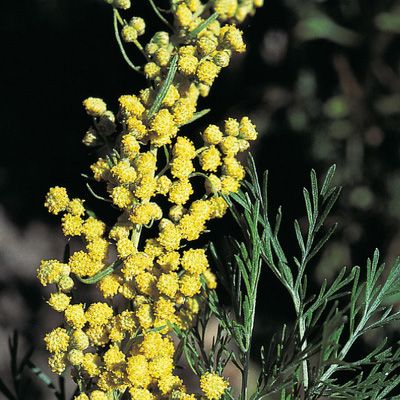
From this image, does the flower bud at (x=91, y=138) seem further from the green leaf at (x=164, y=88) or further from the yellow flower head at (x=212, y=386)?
the yellow flower head at (x=212, y=386)

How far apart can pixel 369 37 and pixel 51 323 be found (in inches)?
39.4

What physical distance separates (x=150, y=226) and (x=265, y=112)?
96cm

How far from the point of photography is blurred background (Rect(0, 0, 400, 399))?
4.69 feet

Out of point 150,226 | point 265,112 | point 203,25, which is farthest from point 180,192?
point 265,112

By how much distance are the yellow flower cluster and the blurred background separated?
83 cm

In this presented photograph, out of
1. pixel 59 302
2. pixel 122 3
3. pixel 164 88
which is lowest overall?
pixel 59 302

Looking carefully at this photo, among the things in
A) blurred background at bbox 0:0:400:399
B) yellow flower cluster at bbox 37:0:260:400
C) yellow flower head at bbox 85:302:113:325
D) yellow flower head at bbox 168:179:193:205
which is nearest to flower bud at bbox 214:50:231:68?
yellow flower cluster at bbox 37:0:260:400

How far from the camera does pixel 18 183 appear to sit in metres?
1.79

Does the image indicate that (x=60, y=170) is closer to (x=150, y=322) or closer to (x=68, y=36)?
(x=68, y=36)

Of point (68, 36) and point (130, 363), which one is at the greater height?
point (68, 36)

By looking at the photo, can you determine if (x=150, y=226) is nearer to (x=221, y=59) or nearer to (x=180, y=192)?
(x=180, y=192)

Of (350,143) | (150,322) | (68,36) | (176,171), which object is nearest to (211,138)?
(176,171)

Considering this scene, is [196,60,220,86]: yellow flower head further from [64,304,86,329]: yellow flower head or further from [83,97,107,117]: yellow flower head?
[64,304,86,329]: yellow flower head

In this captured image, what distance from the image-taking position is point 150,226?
23.2 inches
